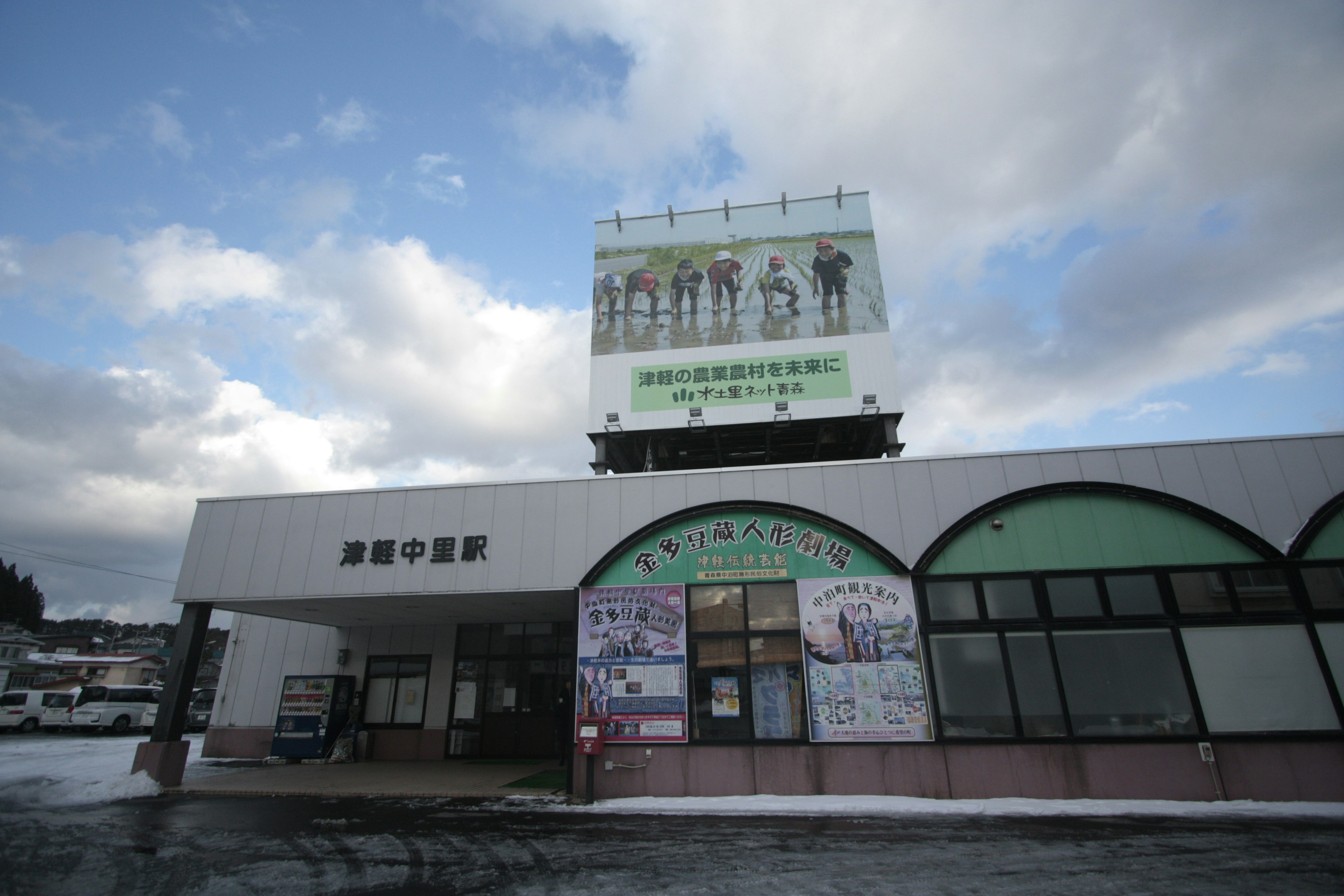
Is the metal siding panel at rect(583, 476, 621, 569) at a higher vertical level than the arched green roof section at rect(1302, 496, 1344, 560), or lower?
higher

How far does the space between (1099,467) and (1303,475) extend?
3048mm

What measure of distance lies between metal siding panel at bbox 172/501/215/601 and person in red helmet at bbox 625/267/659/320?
1025 cm

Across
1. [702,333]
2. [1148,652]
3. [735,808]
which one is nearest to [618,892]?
[735,808]

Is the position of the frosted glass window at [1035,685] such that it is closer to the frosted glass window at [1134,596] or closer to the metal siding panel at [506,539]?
the frosted glass window at [1134,596]

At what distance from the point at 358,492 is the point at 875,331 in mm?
12048

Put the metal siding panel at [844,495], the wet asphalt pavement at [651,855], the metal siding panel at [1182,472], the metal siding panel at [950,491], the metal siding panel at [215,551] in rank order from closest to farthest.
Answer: the wet asphalt pavement at [651,855]
the metal siding panel at [1182,472]
the metal siding panel at [950,491]
the metal siding panel at [844,495]
the metal siding panel at [215,551]

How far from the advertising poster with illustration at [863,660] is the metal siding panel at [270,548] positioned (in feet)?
32.8

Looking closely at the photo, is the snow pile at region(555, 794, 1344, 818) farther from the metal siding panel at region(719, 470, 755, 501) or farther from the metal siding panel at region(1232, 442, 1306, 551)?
the metal siding panel at region(719, 470, 755, 501)

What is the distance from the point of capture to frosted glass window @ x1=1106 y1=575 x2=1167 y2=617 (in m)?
9.88

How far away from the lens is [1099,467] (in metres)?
10.6

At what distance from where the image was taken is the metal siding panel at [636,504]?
11.4 m

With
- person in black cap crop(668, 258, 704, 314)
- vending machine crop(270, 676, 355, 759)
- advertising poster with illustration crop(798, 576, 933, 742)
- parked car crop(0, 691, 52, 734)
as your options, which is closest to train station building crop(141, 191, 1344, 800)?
advertising poster with illustration crop(798, 576, 933, 742)

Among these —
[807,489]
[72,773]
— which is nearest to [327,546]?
[72,773]

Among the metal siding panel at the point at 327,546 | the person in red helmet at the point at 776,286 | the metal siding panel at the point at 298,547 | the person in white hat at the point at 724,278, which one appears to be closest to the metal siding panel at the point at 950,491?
the person in red helmet at the point at 776,286
